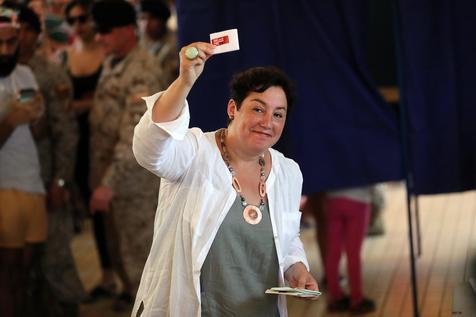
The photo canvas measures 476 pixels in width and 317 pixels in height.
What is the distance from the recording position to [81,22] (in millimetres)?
6141

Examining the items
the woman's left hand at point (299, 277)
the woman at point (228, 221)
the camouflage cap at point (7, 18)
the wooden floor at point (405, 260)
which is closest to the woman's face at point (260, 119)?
the woman at point (228, 221)

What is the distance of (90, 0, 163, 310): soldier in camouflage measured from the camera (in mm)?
4891

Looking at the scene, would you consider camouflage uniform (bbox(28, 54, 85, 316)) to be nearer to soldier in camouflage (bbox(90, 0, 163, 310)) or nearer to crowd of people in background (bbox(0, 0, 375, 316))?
crowd of people in background (bbox(0, 0, 375, 316))

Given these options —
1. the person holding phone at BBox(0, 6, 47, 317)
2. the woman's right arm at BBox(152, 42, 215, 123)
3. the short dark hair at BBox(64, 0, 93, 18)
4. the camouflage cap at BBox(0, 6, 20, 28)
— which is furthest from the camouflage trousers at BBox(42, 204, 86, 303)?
the woman's right arm at BBox(152, 42, 215, 123)

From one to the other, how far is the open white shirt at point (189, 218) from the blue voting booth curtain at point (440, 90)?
1.68 meters

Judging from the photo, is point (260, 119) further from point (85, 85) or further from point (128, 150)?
point (85, 85)

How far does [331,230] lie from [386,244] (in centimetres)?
142

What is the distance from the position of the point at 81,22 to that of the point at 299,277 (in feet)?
11.7

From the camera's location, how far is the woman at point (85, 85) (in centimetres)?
581

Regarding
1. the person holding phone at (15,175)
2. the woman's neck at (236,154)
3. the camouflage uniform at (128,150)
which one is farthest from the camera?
the camouflage uniform at (128,150)

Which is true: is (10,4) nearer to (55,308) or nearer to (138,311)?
(55,308)

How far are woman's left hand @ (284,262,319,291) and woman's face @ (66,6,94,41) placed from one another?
11.4 ft

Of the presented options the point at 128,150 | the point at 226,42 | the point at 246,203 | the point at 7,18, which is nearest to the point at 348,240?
the point at 128,150

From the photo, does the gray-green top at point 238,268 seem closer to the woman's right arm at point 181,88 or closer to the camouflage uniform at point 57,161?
the woman's right arm at point 181,88
